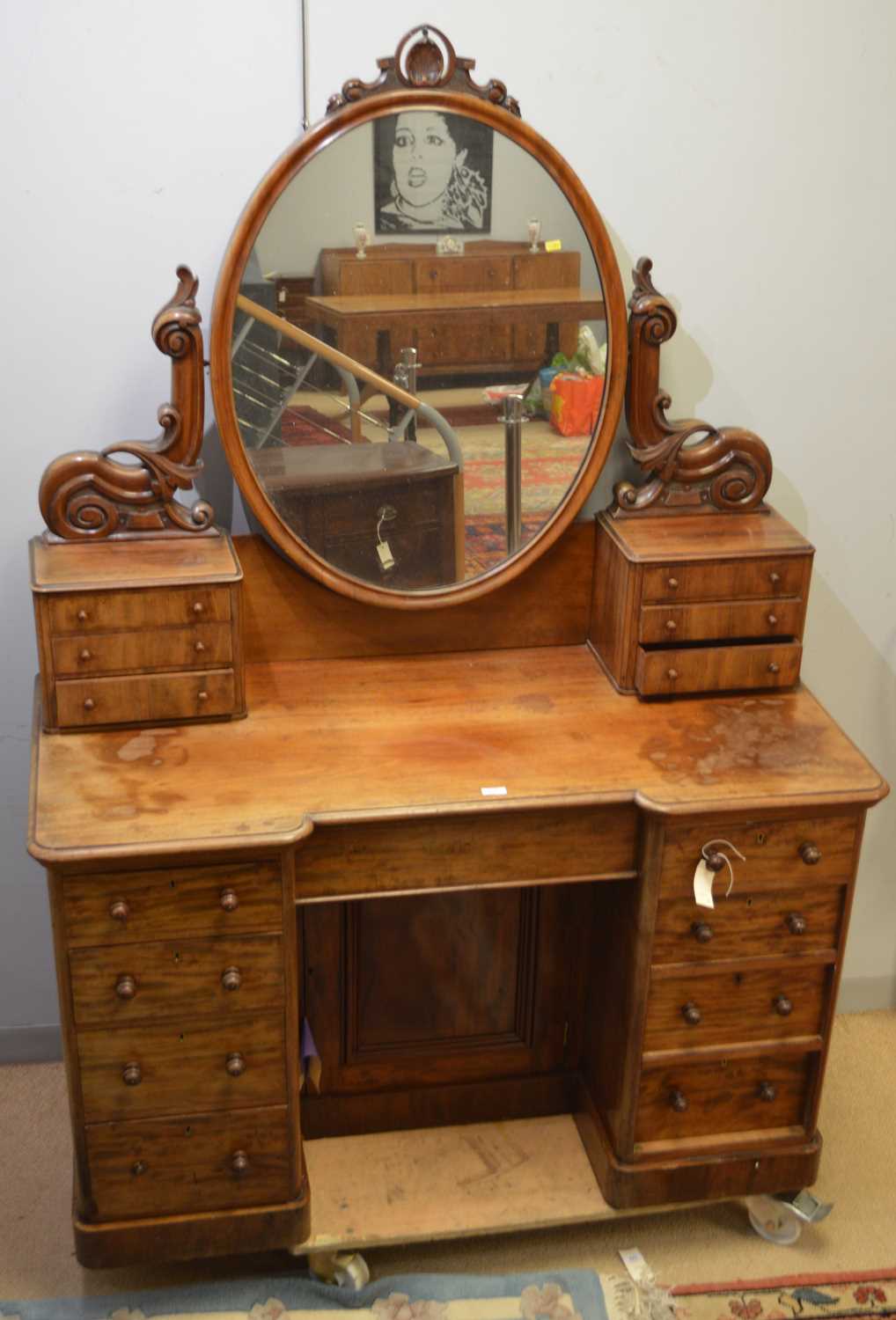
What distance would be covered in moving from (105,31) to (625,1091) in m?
1.67

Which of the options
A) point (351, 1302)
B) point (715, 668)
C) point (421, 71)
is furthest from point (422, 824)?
point (421, 71)

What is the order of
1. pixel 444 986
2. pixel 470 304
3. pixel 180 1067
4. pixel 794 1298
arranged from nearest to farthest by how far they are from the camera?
pixel 180 1067
pixel 470 304
pixel 794 1298
pixel 444 986

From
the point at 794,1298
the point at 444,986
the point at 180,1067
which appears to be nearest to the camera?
the point at 180,1067

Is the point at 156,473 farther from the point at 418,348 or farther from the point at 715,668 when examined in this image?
the point at 715,668

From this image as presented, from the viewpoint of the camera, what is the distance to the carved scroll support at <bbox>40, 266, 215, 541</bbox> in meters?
2.00

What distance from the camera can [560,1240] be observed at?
2.28m

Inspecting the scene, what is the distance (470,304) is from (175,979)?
103cm

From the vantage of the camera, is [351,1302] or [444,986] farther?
[444,986]

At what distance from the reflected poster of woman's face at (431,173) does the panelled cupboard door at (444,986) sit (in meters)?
1.03

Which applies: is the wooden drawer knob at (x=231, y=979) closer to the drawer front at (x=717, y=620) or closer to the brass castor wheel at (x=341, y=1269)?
the brass castor wheel at (x=341, y=1269)

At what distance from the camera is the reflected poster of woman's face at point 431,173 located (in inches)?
77.6

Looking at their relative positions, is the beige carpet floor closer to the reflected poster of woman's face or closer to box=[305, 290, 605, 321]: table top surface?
box=[305, 290, 605, 321]: table top surface

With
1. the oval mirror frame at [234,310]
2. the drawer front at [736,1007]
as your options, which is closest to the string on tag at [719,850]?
the drawer front at [736,1007]

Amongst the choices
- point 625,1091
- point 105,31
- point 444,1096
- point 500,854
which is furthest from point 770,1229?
point 105,31
